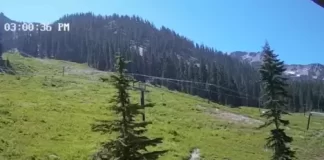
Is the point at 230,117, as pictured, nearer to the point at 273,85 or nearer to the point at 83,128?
the point at 83,128

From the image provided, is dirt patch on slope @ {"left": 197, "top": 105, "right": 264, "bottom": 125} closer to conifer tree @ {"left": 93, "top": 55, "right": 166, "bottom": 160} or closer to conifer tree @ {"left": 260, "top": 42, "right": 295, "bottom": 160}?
conifer tree @ {"left": 260, "top": 42, "right": 295, "bottom": 160}

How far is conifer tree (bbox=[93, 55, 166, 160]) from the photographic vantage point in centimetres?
1953

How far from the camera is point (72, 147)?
156 ft

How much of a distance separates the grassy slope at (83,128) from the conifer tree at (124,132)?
834 cm

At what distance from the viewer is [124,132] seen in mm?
19859

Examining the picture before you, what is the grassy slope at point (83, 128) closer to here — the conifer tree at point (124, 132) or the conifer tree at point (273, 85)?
the conifer tree at point (124, 132)

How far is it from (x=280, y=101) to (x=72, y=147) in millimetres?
23299

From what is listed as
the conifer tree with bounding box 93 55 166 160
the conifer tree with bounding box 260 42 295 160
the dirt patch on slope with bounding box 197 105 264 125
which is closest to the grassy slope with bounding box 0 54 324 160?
the dirt patch on slope with bounding box 197 105 264 125

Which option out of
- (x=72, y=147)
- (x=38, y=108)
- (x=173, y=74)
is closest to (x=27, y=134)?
(x=72, y=147)

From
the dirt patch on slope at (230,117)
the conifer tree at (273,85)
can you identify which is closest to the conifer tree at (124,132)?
the conifer tree at (273,85)

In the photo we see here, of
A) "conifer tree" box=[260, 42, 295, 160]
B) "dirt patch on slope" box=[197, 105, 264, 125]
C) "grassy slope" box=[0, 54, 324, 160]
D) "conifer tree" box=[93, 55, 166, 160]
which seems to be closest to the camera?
"conifer tree" box=[93, 55, 166, 160]

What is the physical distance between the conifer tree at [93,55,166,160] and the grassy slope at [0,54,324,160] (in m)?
8.34

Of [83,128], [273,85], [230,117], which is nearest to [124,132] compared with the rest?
[273,85]

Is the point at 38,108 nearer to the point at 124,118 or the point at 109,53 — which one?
the point at 124,118
